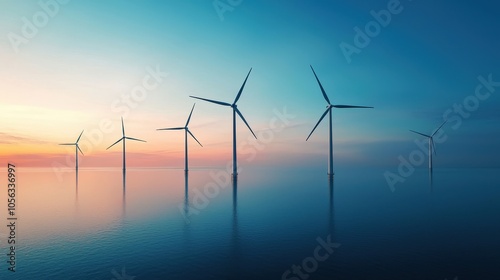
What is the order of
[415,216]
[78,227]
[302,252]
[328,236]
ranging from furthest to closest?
[415,216]
[78,227]
[328,236]
[302,252]

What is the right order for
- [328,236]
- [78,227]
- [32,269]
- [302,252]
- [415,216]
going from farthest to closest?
[415,216]
[78,227]
[328,236]
[302,252]
[32,269]

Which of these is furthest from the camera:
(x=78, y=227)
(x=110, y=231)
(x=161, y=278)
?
(x=78, y=227)

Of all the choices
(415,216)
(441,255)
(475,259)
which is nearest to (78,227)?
(441,255)

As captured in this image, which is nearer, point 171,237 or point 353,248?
point 353,248

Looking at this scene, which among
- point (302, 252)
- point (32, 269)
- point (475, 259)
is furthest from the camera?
point (302, 252)

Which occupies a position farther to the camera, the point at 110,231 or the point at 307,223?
the point at 307,223

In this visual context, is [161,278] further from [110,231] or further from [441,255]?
[441,255]

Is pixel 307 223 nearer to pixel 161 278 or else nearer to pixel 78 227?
pixel 161 278

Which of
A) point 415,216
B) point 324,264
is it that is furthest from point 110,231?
point 415,216
